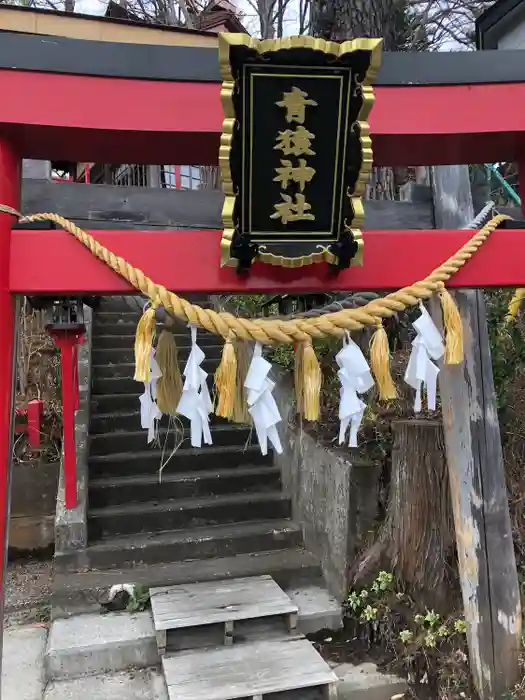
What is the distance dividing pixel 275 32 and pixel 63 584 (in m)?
14.6

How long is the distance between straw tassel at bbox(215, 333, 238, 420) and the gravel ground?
3.36 m

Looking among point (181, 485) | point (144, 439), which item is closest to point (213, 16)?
point (144, 439)

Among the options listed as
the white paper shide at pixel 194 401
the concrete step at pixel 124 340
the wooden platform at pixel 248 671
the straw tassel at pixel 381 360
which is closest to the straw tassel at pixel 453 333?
the straw tassel at pixel 381 360

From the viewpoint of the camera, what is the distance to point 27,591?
495 centimetres

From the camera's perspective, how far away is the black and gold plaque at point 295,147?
5.84 feet

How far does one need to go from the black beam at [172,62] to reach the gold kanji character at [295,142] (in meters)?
Answer: 0.40

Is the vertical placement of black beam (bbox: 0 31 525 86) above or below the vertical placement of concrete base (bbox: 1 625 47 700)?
above

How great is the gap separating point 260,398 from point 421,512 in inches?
82.3

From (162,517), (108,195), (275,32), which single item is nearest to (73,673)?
(162,517)

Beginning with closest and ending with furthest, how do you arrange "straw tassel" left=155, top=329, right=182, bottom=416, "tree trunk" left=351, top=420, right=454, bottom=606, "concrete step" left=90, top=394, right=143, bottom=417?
"straw tassel" left=155, top=329, right=182, bottom=416, "tree trunk" left=351, top=420, right=454, bottom=606, "concrete step" left=90, top=394, right=143, bottom=417

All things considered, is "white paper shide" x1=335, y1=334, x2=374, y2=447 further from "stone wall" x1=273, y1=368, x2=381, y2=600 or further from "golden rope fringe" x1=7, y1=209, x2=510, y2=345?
"stone wall" x1=273, y1=368, x2=381, y2=600

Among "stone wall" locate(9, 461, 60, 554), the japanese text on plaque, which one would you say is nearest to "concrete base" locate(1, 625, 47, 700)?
"stone wall" locate(9, 461, 60, 554)

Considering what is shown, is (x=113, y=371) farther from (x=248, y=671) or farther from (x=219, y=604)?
(x=248, y=671)

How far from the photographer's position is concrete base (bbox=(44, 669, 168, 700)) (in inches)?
137
